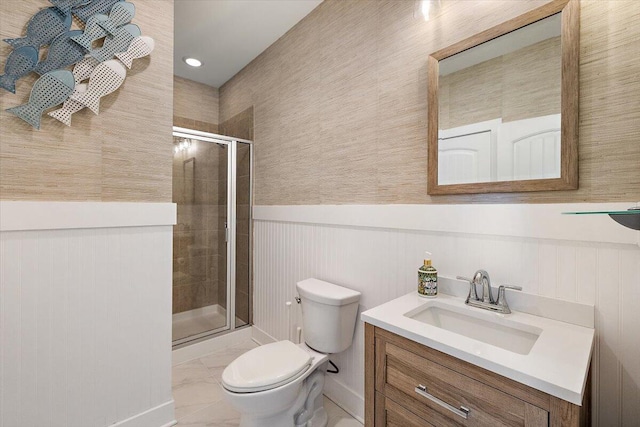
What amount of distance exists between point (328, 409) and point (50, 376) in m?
1.42

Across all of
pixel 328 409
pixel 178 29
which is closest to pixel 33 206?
pixel 178 29

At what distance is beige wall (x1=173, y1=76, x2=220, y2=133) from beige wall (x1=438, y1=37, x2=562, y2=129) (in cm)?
259

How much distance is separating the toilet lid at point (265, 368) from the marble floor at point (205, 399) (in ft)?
1.53

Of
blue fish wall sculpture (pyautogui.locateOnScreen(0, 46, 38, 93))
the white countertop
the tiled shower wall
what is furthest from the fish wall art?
the white countertop

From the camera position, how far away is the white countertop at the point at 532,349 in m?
0.72

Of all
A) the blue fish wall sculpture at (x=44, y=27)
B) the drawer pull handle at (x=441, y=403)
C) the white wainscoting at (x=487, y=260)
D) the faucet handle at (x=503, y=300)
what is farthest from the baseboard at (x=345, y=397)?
the blue fish wall sculpture at (x=44, y=27)

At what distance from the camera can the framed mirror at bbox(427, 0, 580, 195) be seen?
1.03 m

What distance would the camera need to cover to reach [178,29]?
2.19 m

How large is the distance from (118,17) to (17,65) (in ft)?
1.57

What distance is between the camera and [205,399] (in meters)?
1.85

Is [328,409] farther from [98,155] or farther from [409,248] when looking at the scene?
[98,155]

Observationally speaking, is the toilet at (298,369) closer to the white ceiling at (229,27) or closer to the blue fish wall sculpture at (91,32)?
the blue fish wall sculpture at (91,32)

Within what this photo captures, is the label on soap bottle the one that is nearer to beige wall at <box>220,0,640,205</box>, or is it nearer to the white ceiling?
beige wall at <box>220,0,640,205</box>

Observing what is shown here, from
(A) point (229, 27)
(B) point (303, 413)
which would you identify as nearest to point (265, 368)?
(B) point (303, 413)
